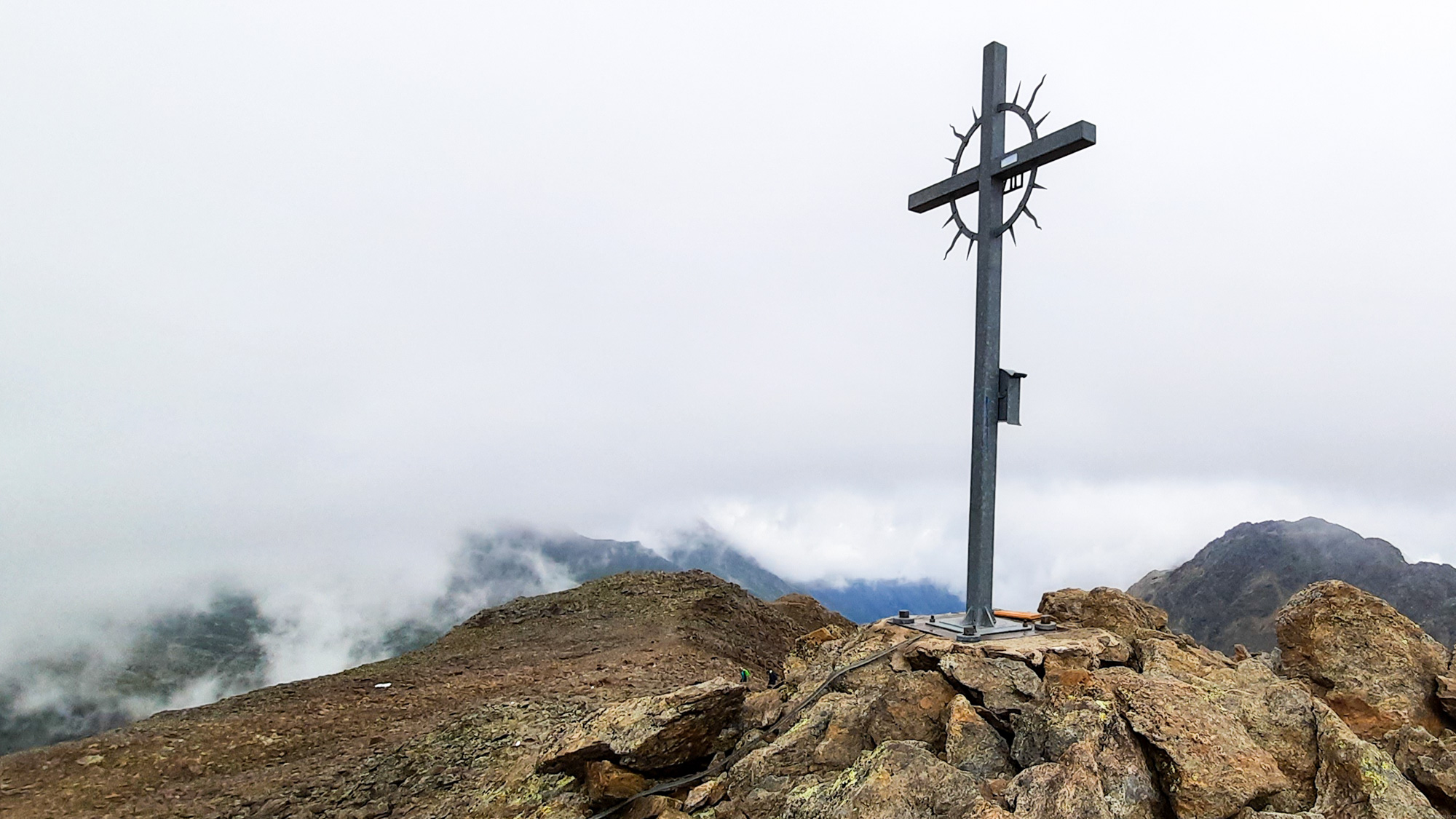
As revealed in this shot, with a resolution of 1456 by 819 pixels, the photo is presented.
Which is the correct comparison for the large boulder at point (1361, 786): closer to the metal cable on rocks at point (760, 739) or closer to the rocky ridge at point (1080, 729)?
the rocky ridge at point (1080, 729)

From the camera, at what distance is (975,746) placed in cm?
556

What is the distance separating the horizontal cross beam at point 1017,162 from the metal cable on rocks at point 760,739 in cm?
491

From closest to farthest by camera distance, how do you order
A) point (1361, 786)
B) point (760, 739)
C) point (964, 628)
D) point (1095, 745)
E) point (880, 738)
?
point (1361, 786) < point (1095, 745) < point (880, 738) < point (760, 739) < point (964, 628)

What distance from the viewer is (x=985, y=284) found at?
809cm

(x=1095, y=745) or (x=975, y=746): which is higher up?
(x=1095, y=745)

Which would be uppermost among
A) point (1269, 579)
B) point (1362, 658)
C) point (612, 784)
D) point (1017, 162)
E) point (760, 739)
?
point (1017, 162)

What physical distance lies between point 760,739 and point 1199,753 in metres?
3.38

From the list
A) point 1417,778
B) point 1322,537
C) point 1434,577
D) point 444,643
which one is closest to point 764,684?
point 1417,778

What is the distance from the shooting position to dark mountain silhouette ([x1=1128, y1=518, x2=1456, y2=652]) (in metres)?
22.8

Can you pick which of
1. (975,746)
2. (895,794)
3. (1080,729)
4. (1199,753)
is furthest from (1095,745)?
(895,794)

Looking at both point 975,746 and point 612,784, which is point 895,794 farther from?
point 612,784

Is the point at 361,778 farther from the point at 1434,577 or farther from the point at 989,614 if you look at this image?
the point at 1434,577

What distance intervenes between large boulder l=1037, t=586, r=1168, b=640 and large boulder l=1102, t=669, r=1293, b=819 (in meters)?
2.47

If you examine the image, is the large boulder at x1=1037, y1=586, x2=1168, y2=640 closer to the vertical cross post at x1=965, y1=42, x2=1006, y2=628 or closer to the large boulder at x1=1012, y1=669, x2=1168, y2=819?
the vertical cross post at x1=965, y1=42, x2=1006, y2=628
